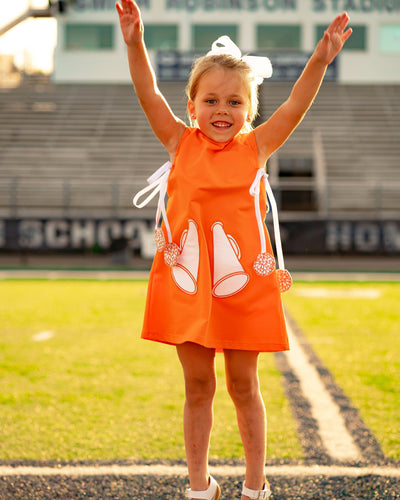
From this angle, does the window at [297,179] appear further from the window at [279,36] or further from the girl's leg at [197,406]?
the girl's leg at [197,406]

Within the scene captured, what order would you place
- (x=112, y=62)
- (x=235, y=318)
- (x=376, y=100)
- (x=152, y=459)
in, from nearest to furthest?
(x=235, y=318) < (x=152, y=459) < (x=376, y=100) < (x=112, y=62)

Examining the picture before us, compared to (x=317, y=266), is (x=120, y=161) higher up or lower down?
higher up

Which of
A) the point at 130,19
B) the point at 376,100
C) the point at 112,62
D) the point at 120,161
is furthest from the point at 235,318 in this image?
the point at 112,62

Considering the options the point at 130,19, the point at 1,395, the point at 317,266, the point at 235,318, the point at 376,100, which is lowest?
the point at 317,266

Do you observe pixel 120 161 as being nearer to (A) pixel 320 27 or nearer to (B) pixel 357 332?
(A) pixel 320 27

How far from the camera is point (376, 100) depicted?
24.9 metres

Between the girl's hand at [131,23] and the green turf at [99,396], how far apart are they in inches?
63.0

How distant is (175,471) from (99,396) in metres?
1.27

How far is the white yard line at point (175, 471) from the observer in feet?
8.23

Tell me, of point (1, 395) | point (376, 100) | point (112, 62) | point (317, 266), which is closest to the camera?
point (1, 395)

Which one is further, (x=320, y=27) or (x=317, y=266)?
(x=320, y=27)

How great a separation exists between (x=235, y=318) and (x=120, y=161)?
18.7 m

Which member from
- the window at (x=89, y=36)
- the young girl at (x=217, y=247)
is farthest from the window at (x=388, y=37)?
the young girl at (x=217, y=247)

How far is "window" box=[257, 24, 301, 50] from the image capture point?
1089 inches
